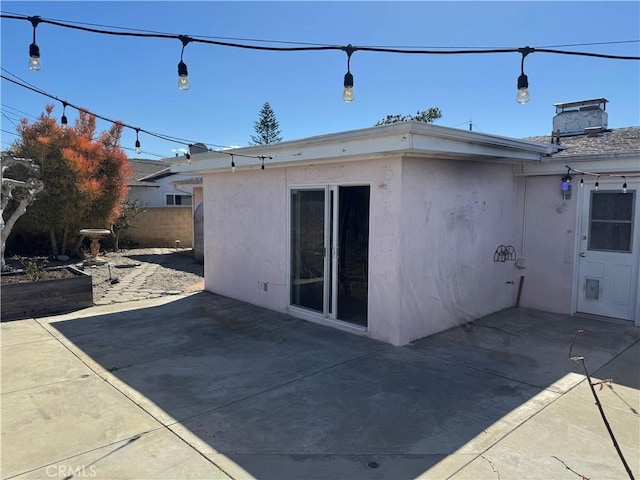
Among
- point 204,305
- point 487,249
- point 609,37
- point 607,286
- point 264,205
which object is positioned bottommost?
point 204,305

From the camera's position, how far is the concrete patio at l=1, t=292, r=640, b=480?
300cm

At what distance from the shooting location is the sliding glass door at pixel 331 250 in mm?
6387

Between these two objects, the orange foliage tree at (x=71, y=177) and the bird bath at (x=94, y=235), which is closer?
the bird bath at (x=94, y=235)

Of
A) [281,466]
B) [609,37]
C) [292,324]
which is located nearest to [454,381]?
[281,466]

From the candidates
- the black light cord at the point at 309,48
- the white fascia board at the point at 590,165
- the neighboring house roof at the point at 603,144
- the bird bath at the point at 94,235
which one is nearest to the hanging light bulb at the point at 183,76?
the black light cord at the point at 309,48

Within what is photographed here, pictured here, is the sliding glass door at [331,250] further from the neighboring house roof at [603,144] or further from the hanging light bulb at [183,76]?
the neighboring house roof at [603,144]

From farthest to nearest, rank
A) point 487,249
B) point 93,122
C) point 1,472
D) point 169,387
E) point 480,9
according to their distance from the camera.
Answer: point 93,122 < point 487,249 < point 480,9 < point 169,387 < point 1,472

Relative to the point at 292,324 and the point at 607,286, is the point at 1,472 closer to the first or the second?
the point at 292,324

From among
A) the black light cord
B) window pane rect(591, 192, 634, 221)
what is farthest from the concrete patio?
the black light cord

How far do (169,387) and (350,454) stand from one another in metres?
2.11

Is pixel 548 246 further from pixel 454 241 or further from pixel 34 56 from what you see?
pixel 34 56

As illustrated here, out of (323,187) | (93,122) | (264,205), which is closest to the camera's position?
(323,187)

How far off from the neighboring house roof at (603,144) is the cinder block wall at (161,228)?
46.6 ft

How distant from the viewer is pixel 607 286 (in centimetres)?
680
